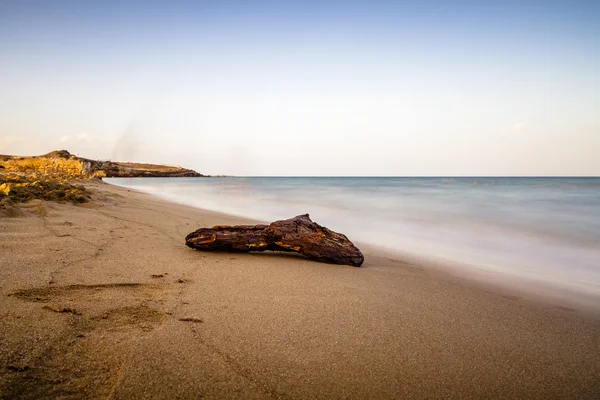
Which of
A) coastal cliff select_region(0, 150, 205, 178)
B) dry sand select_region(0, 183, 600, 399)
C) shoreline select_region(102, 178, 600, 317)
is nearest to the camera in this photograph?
dry sand select_region(0, 183, 600, 399)

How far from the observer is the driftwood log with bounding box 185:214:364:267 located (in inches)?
161

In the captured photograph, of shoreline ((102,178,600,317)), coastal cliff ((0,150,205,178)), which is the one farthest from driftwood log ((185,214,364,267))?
coastal cliff ((0,150,205,178))

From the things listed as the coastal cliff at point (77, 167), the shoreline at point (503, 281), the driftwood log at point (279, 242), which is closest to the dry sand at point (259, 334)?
the shoreline at point (503, 281)

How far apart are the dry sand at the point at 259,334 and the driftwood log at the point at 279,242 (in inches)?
24.6

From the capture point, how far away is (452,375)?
1761mm

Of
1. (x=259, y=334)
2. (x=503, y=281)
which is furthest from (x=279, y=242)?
(x=503, y=281)

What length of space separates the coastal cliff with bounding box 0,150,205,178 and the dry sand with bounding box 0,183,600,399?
14.4 m

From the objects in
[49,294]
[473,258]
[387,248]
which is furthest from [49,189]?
[473,258]

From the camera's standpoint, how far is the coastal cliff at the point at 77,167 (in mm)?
18000

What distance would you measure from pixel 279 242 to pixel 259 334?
2178mm

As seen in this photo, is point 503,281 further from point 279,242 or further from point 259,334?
point 259,334

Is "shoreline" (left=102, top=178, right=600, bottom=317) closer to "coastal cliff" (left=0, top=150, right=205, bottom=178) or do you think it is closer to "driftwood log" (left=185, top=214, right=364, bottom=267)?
"driftwood log" (left=185, top=214, right=364, bottom=267)

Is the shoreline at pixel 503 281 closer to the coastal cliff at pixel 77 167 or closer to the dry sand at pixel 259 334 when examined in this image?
the dry sand at pixel 259 334

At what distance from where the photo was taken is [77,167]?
2086cm
